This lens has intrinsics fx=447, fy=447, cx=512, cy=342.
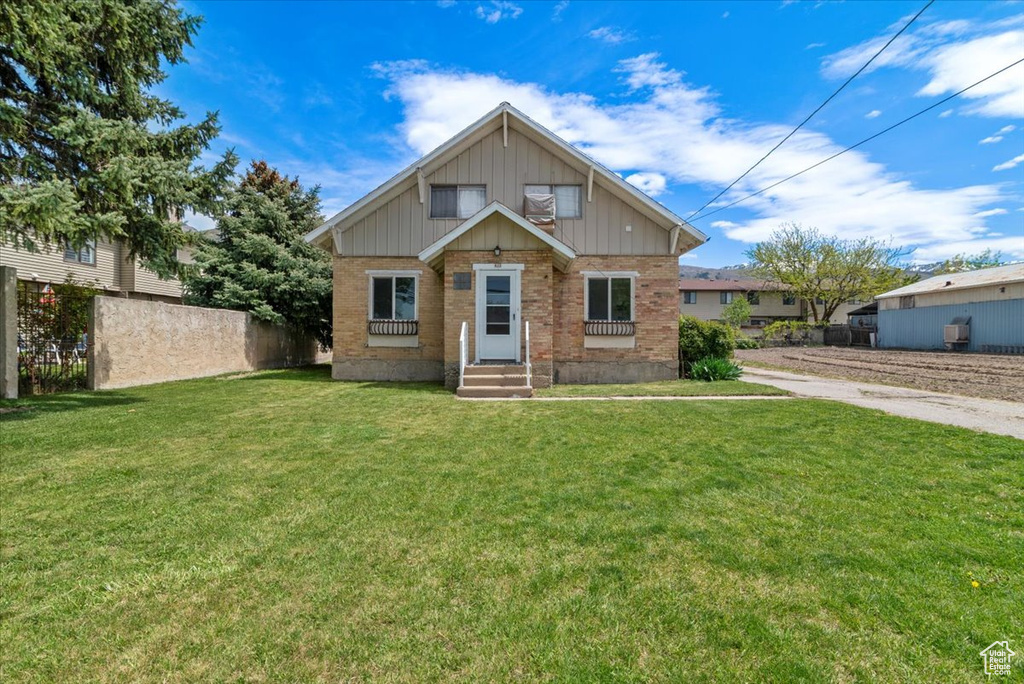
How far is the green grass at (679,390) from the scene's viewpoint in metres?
10.5

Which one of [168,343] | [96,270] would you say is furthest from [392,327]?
[96,270]

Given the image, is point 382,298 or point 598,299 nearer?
point 598,299

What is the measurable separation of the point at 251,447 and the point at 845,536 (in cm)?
640

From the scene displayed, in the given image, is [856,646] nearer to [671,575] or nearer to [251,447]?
[671,575]

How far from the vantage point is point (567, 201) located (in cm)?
1381

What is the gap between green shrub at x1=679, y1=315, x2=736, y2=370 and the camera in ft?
46.6

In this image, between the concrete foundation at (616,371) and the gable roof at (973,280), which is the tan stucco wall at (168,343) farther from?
the gable roof at (973,280)

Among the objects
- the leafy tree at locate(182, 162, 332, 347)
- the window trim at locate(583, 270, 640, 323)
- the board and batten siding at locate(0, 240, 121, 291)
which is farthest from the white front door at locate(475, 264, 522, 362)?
the board and batten siding at locate(0, 240, 121, 291)

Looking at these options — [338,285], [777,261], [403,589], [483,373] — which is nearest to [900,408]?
[483,373]

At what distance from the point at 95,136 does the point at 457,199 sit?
8288 millimetres

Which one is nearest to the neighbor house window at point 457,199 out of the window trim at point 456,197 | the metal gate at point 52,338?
the window trim at point 456,197

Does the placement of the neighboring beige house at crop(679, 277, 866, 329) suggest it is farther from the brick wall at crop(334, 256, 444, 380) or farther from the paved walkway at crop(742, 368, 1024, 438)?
the brick wall at crop(334, 256, 444, 380)

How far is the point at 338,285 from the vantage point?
1373cm

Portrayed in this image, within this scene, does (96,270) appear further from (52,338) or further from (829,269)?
(829,269)
